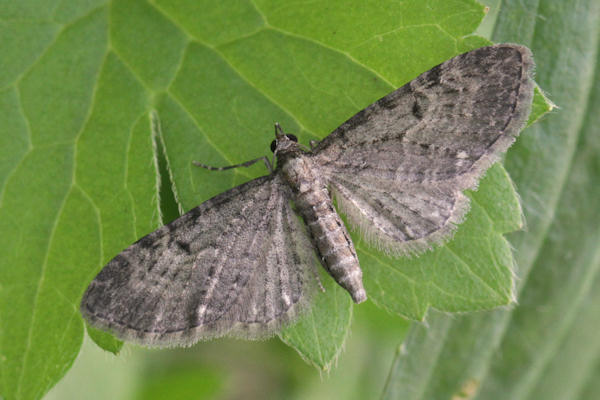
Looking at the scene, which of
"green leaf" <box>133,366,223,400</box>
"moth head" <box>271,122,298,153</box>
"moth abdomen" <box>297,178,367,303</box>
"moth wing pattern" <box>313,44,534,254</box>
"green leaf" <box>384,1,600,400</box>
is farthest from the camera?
"green leaf" <box>133,366,223,400</box>

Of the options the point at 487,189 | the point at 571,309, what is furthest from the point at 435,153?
the point at 571,309

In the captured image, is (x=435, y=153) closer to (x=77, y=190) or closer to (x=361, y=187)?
(x=361, y=187)

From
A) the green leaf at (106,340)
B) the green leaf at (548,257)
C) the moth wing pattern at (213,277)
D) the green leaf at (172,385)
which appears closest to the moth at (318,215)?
the moth wing pattern at (213,277)

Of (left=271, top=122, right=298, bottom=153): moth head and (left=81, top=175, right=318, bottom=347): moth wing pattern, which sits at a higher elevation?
(left=271, top=122, right=298, bottom=153): moth head

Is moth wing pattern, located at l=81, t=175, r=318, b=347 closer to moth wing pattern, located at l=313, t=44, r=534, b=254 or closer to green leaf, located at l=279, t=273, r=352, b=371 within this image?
green leaf, located at l=279, t=273, r=352, b=371

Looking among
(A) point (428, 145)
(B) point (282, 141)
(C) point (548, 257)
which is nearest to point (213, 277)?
(B) point (282, 141)

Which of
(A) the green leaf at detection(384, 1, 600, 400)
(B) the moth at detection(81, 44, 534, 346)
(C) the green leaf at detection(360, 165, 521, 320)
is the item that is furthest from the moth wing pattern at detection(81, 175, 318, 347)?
(A) the green leaf at detection(384, 1, 600, 400)
